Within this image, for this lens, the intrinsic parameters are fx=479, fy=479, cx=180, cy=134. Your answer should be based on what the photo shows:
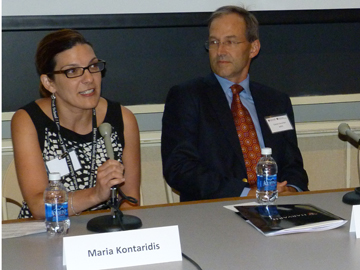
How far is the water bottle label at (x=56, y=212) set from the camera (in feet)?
4.70

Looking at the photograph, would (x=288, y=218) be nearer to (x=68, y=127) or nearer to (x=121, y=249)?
(x=121, y=249)

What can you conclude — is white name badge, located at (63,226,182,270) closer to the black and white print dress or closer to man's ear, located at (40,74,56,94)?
the black and white print dress

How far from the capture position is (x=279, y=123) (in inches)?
104

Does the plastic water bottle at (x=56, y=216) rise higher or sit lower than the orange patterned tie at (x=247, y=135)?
lower

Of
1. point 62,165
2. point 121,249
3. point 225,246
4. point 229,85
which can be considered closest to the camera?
point 121,249

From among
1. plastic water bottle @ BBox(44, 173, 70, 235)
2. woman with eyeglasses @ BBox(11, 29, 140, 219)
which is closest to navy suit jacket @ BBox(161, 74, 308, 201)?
woman with eyeglasses @ BBox(11, 29, 140, 219)

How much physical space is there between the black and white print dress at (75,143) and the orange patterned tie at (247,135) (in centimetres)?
67

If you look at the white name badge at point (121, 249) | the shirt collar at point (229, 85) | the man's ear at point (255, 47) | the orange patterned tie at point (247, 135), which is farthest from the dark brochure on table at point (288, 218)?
the man's ear at point (255, 47)

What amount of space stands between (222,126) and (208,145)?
12cm

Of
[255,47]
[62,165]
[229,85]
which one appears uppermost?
[255,47]

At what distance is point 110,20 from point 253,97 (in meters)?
0.93

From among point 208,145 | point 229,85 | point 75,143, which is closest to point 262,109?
point 229,85

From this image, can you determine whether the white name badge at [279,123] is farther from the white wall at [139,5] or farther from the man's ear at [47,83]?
the man's ear at [47,83]

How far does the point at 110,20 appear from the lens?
2762mm
